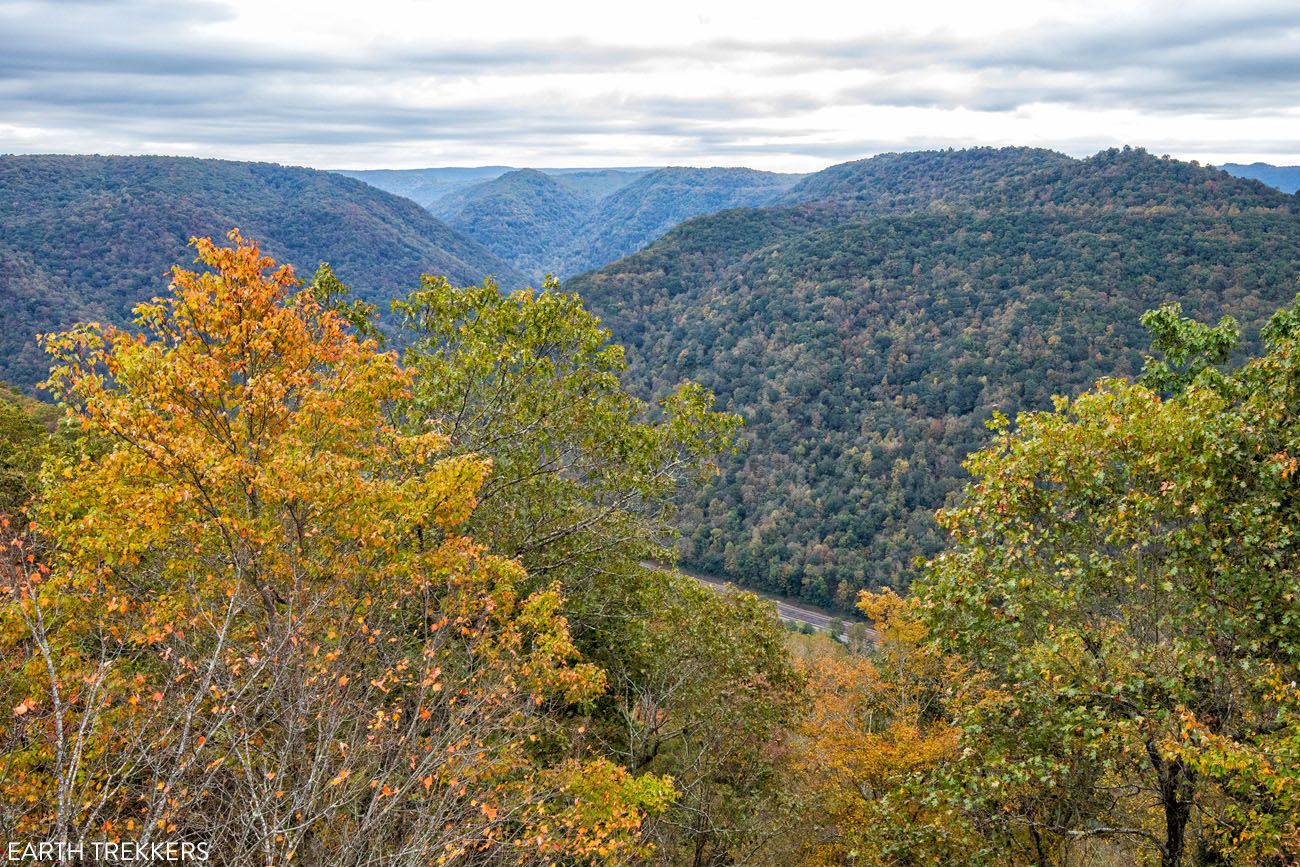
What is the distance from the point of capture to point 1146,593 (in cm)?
844

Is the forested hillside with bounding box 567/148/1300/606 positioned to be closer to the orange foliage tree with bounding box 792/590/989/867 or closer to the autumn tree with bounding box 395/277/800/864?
the orange foliage tree with bounding box 792/590/989/867

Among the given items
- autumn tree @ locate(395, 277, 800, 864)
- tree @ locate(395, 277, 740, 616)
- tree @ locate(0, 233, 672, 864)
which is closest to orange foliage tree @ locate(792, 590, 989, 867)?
autumn tree @ locate(395, 277, 800, 864)

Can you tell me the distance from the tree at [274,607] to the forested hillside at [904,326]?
236 feet

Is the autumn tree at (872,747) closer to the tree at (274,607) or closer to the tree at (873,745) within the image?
the tree at (873,745)

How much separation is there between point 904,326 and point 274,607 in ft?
393

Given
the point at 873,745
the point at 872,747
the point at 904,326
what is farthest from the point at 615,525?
the point at 904,326

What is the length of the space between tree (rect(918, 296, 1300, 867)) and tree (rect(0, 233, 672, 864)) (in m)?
4.84

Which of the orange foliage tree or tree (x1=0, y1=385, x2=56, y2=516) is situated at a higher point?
tree (x1=0, y1=385, x2=56, y2=516)

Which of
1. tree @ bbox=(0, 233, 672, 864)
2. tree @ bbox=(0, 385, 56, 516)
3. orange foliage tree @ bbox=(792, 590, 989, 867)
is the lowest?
orange foliage tree @ bbox=(792, 590, 989, 867)

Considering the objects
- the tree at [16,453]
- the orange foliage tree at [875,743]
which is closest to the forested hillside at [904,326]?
the orange foliage tree at [875,743]

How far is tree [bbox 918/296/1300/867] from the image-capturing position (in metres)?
7.31

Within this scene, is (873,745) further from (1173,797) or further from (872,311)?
(872,311)

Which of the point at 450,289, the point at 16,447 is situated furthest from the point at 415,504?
the point at 16,447

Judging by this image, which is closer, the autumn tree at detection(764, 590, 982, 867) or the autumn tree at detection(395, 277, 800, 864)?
the autumn tree at detection(395, 277, 800, 864)
